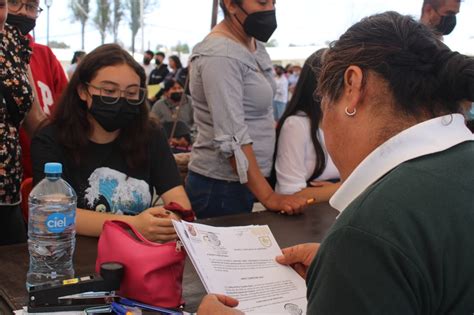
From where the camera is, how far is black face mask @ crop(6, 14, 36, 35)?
210 centimetres

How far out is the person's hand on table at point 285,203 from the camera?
194 centimetres

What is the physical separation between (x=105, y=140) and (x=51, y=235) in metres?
0.57

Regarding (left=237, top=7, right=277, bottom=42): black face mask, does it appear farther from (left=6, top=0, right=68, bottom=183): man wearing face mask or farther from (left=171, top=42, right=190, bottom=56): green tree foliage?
(left=171, top=42, right=190, bottom=56): green tree foliage

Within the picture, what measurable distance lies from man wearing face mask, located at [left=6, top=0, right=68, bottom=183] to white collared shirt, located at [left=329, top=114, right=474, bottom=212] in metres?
1.44

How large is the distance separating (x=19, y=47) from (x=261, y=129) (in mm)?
949

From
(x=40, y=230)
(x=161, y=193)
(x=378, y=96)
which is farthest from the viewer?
(x=161, y=193)

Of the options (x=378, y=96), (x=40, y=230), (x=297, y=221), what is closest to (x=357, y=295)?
(x=378, y=96)

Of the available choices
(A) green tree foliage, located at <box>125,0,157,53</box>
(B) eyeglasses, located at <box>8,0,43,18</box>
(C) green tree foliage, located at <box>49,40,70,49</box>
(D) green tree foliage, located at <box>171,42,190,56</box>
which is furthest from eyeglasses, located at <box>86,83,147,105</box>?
(D) green tree foliage, located at <box>171,42,190,56</box>

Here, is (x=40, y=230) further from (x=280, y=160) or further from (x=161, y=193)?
(x=280, y=160)

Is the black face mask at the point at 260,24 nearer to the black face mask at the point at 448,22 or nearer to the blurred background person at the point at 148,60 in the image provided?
the black face mask at the point at 448,22

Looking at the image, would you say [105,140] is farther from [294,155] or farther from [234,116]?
[294,155]

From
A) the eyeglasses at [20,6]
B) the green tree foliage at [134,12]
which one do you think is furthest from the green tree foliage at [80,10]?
the eyeglasses at [20,6]

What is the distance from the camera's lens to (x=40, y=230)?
4.65 ft

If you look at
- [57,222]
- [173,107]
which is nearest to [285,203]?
[57,222]
